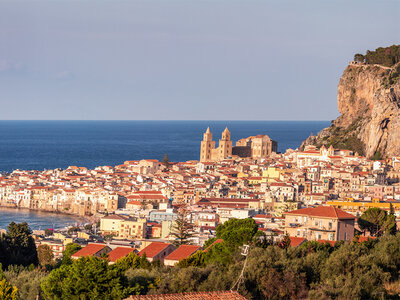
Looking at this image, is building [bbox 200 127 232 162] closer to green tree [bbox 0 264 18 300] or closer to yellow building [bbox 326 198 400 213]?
yellow building [bbox 326 198 400 213]

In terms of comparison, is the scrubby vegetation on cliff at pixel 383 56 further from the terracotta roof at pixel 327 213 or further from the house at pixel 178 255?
the house at pixel 178 255

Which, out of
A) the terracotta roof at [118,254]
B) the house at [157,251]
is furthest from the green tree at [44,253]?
the house at [157,251]

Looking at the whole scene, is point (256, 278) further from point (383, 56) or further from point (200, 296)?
point (383, 56)

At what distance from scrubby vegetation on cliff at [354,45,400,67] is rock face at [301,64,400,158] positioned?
95cm

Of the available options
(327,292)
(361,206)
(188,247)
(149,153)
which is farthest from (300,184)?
(149,153)

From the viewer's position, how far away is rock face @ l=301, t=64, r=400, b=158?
6612cm

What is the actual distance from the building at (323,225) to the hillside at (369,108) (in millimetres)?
40068

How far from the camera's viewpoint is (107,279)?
14.2m

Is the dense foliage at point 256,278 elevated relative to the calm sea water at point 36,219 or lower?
elevated

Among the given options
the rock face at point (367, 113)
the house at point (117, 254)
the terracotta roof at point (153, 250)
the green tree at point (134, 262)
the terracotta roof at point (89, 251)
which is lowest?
the terracotta roof at point (89, 251)

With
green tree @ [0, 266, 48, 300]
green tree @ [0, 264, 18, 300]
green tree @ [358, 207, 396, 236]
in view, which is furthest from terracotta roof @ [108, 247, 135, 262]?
green tree @ [0, 264, 18, 300]

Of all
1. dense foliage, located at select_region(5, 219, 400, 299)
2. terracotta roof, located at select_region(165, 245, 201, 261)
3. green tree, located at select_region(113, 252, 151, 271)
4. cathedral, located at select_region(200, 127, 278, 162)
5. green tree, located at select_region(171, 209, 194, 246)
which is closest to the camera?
dense foliage, located at select_region(5, 219, 400, 299)

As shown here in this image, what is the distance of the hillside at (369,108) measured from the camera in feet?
217

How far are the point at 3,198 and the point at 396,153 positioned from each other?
110ft
